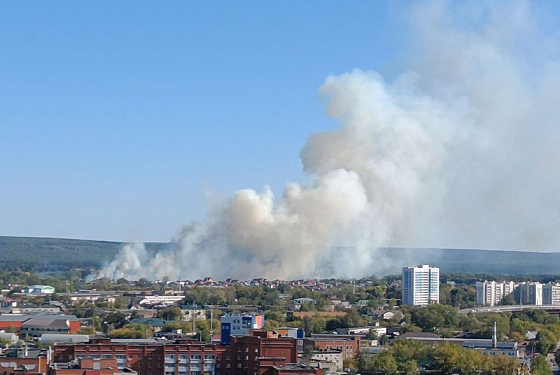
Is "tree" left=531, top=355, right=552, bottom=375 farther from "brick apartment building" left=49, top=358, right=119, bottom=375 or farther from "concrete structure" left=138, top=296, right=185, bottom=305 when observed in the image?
"concrete structure" left=138, top=296, right=185, bottom=305

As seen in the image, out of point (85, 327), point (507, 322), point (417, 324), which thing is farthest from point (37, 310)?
point (507, 322)

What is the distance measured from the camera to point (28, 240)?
15875cm

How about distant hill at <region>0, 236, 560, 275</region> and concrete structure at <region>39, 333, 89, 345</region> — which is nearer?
concrete structure at <region>39, 333, 89, 345</region>

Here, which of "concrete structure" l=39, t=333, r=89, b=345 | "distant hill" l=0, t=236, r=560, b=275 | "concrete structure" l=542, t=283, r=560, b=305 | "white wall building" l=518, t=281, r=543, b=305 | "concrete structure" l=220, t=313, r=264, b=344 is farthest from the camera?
"distant hill" l=0, t=236, r=560, b=275

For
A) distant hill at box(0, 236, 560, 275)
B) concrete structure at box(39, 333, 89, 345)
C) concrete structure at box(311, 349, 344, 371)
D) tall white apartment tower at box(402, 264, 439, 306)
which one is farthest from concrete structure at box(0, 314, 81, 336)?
distant hill at box(0, 236, 560, 275)

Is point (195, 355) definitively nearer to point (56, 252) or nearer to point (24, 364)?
point (24, 364)

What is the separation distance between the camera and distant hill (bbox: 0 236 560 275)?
130 metres

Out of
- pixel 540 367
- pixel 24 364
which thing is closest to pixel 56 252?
pixel 540 367

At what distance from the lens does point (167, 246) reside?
12406 cm

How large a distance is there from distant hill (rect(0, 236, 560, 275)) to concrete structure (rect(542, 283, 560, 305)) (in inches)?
1121

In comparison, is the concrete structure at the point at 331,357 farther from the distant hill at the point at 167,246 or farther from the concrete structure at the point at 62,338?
the distant hill at the point at 167,246

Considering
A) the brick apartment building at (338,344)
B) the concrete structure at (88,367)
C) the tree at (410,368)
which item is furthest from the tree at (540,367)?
the concrete structure at (88,367)

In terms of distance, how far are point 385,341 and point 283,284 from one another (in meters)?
33.6

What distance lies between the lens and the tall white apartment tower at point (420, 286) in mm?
73000
